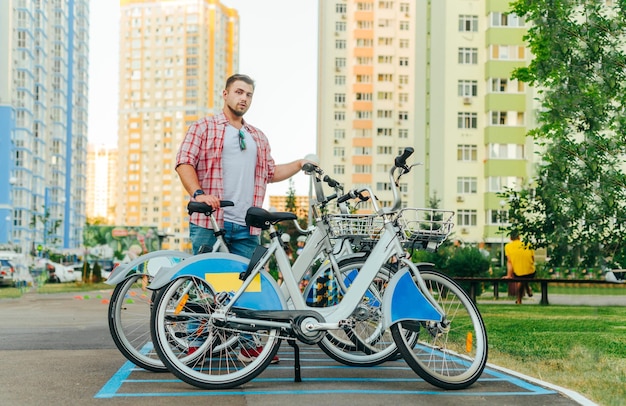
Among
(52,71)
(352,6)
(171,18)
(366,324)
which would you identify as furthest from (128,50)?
(366,324)

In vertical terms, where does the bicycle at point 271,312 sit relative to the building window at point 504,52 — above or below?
below

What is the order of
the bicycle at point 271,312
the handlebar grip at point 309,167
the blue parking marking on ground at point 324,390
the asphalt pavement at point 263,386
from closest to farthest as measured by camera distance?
the asphalt pavement at point 263,386, the blue parking marking on ground at point 324,390, the bicycle at point 271,312, the handlebar grip at point 309,167

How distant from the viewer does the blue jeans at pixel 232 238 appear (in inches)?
275

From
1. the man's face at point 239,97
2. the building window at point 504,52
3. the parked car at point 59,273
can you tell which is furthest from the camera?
the building window at point 504,52

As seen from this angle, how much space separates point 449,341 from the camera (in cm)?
614

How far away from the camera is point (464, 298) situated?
622 cm

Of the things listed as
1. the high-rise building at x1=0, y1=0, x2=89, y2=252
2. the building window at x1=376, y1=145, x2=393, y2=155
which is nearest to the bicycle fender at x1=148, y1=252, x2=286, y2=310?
the high-rise building at x1=0, y1=0, x2=89, y2=252

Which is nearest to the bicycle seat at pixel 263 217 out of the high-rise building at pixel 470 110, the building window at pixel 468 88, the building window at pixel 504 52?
the high-rise building at pixel 470 110

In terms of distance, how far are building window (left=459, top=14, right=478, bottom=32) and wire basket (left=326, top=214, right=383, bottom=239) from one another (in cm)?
6537

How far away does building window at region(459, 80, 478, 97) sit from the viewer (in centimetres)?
6919

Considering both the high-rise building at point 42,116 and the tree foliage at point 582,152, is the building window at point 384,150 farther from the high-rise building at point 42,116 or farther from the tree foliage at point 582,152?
the tree foliage at point 582,152

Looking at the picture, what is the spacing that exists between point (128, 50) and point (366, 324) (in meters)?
193

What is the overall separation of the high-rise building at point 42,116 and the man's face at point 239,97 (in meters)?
70.0

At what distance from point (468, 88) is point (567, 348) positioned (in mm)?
62114
